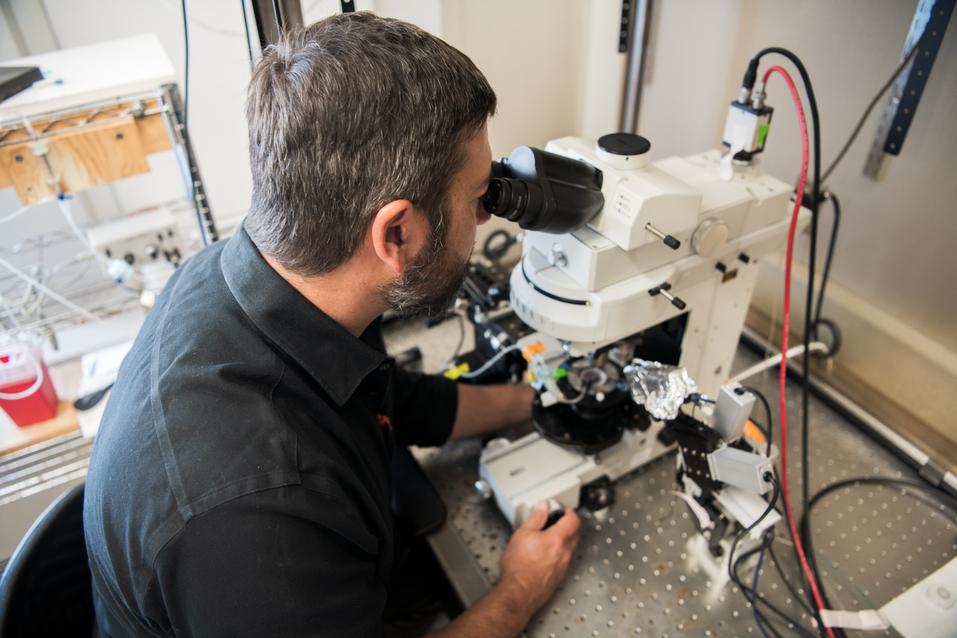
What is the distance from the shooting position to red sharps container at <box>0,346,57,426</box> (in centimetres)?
124

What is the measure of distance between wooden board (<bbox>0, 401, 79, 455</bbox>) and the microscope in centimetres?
90

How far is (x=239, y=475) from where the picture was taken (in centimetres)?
66

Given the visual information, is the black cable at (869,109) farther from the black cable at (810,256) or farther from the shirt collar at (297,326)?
the shirt collar at (297,326)

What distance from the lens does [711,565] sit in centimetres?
104

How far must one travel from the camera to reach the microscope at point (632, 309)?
0.80 meters

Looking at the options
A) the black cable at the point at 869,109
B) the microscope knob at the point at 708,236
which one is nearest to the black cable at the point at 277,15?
the microscope knob at the point at 708,236

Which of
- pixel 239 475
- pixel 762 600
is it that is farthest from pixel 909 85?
pixel 239 475

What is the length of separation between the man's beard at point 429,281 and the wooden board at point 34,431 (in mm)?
908

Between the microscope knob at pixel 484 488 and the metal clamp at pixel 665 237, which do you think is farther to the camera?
the microscope knob at pixel 484 488

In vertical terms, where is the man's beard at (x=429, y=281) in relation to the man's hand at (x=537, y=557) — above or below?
above

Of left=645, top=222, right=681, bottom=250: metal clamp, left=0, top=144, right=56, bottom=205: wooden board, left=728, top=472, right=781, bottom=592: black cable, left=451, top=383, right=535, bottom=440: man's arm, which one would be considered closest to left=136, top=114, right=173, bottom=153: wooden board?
left=0, top=144, right=56, bottom=205: wooden board

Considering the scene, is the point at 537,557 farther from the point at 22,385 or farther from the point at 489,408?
the point at 22,385

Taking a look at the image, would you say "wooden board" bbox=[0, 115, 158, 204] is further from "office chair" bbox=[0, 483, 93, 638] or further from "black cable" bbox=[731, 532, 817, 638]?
"black cable" bbox=[731, 532, 817, 638]

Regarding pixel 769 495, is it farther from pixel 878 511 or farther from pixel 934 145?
pixel 934 145
